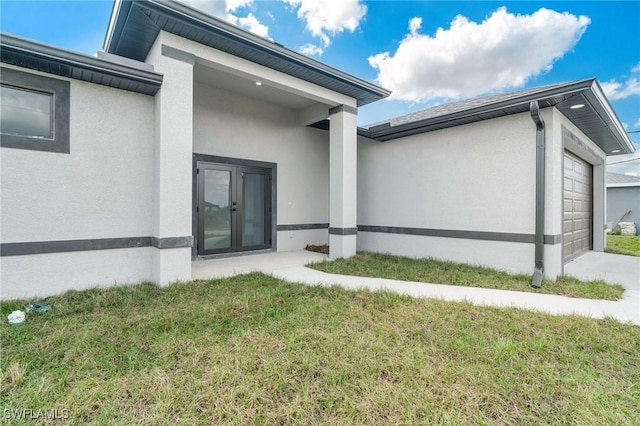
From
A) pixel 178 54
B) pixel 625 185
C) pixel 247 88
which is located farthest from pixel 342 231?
pixel 625 185

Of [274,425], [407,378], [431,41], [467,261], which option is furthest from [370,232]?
[431,41]

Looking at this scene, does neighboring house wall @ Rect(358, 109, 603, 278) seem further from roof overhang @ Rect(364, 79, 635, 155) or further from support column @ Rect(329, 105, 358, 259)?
support column @ Rect(329, 105, 358, 259)

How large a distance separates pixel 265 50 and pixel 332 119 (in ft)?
8.48

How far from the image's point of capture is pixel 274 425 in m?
1.79

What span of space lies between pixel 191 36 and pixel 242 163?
3334 millimetres

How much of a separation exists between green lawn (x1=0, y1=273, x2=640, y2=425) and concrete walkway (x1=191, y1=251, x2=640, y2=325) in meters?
0.48

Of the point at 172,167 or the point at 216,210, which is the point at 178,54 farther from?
the point at 216,210

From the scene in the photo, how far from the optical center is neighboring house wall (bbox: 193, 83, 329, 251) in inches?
279

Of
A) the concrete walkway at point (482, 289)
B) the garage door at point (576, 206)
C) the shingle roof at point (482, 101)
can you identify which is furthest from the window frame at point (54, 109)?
the garage door at point (576, 206)

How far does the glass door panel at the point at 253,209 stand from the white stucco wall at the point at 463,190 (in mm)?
3023

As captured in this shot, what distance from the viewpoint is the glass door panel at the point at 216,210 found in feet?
23.4

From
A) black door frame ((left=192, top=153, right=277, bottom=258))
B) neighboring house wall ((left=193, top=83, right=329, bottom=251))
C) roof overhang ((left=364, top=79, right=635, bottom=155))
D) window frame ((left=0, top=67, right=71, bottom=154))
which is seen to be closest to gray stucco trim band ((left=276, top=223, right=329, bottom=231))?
neighboring house wall ((left=193, top=83, right=329, bottom=251))

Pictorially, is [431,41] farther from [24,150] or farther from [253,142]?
[24,150]

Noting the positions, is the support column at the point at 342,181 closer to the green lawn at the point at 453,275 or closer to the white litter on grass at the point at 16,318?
the green lawn at the point at 453,275
